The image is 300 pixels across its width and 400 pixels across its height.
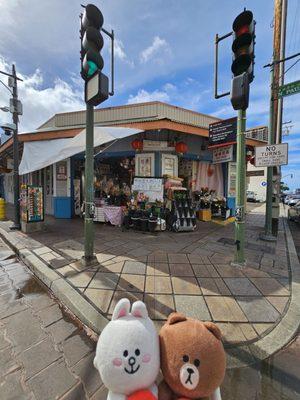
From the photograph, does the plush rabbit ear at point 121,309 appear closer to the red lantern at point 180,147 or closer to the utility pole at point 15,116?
the red lantern at point 180,147

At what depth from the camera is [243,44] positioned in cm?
358

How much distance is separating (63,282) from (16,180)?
18.6 feet

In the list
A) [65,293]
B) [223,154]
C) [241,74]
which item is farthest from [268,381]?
[223,154]

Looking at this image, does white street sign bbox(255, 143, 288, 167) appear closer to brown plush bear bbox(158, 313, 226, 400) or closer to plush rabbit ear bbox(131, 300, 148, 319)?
brown plush bear bbox(158, 313, 226, 400)

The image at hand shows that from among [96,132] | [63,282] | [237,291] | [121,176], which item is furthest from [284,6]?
[63,282]

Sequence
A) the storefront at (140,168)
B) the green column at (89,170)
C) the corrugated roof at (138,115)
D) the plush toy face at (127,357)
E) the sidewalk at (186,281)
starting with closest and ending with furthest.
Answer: the plush toy face at (127,357), the sidewalk at (186,281), the green column at (89,170), the storefront at (140,168), the corrugated roof at (138,115)

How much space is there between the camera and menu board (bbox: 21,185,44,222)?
6.88 metres

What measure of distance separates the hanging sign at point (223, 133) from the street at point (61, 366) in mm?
6455

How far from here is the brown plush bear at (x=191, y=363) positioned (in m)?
1.27

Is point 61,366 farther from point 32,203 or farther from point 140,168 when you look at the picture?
point 140,168

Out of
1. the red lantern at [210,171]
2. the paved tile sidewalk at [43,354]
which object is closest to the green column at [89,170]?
the paved tile sidewalk at [43,354]

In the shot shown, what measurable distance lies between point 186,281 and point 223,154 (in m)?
7.01

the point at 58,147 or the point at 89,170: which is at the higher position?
the point at 58,147

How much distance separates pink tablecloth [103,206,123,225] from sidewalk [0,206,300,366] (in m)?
1.71
